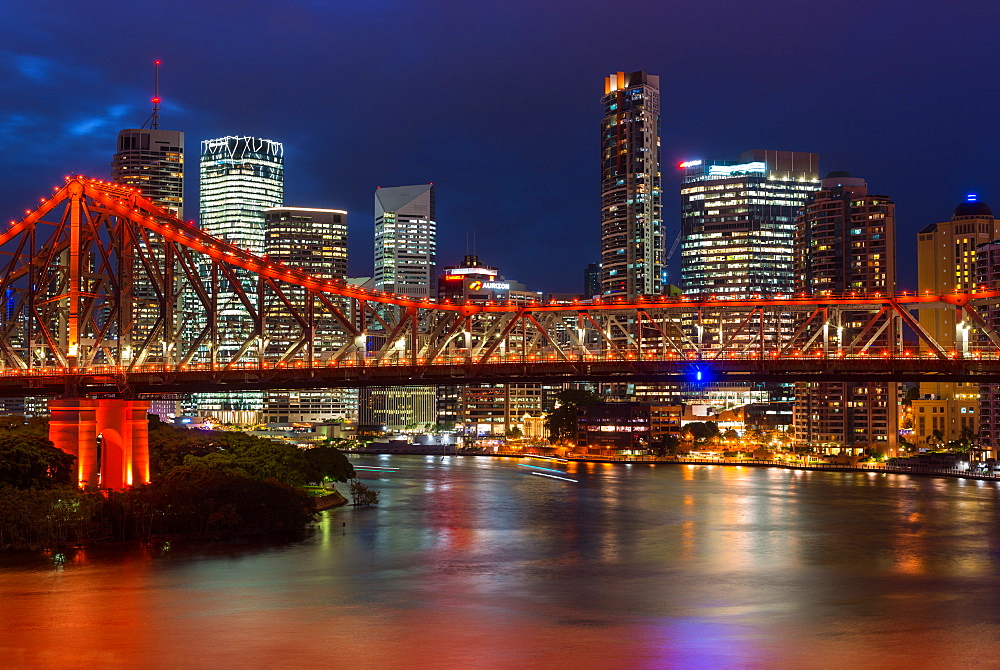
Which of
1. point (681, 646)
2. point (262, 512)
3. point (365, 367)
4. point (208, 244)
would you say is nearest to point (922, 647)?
point (681, 646)

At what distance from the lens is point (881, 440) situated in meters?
130

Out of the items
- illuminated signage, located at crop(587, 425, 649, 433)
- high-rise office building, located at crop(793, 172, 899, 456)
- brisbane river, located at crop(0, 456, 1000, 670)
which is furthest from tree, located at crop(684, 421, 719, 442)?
brisbane river, located at crop(0, 456, 1000, 670)

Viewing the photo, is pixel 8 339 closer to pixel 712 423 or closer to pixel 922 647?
pixel 922 647

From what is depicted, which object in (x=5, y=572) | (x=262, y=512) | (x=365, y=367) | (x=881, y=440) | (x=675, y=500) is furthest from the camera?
(x=881, y=440)

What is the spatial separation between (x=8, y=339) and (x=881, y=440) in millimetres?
96561

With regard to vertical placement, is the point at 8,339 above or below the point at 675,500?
above

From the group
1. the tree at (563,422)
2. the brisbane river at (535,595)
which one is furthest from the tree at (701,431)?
the brisbane river at (535,595)

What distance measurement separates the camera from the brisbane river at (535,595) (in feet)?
102

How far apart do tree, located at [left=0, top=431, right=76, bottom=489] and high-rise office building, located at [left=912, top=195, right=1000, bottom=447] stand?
9127 cm

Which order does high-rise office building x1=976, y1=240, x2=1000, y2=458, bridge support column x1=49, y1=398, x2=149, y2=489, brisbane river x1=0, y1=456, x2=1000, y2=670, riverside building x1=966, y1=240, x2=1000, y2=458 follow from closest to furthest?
brisbane river x1=0, y1=456, x2=1000, y2=670
bridge support column x1=49, y1=398, x2=149, y2=489
riverside building x1=966, y1=240, x2=1000, y2=458
high-rise office building x1=976, y1=240, x2=1000, y2=458

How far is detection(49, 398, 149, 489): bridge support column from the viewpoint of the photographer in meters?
52.3

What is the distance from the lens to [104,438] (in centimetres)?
5372

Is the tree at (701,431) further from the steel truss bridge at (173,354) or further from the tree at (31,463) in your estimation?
the tree at (31,463)

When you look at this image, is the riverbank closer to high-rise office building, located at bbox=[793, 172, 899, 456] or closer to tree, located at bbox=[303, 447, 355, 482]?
high-rise office building, located at bbox=[793, 172, 899, 456]
